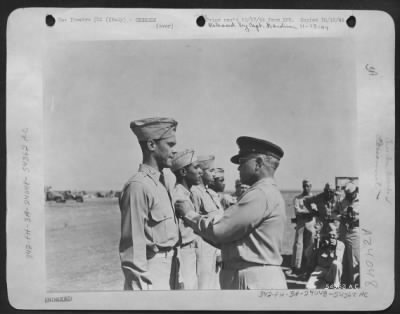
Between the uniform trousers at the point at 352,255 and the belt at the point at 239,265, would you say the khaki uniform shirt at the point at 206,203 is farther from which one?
the uniform trousers at the point at 352,255

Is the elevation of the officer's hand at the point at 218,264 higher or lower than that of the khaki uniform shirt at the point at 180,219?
lower

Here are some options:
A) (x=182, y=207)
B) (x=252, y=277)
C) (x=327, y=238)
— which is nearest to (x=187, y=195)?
(x=182, y=207)

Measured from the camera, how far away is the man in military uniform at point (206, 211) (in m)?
1.04

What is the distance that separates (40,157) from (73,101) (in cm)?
17

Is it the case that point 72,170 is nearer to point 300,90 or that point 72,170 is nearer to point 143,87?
point 143,87

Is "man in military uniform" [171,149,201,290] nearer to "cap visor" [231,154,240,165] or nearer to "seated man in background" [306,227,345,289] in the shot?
"cap visor" [231,154,240,165]

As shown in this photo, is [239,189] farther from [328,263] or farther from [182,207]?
[328,263]

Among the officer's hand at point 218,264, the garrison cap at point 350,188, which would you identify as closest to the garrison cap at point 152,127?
the officer's hand at point 218,264

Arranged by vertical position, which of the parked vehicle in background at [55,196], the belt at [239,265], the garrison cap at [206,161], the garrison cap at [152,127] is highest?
the garrison cap at [152,127]

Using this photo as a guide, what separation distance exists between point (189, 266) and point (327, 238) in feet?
1.17

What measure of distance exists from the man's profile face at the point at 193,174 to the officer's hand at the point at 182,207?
50 mm

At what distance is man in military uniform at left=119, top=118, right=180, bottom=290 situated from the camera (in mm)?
1028

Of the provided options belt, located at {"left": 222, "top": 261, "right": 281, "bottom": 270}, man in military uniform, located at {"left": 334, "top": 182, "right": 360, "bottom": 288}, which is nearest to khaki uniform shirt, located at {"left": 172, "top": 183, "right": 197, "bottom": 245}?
belt, located at {"left": 222, "top": 261, "right": 281, "bottom": 270}

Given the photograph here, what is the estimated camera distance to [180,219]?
1.04 metres
